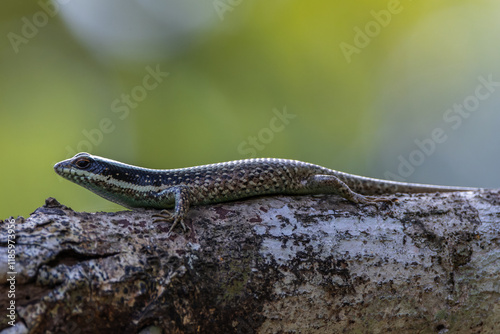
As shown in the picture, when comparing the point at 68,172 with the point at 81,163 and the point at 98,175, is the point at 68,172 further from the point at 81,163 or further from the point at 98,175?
the point at 98,175

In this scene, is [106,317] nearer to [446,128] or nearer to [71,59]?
[71,59]

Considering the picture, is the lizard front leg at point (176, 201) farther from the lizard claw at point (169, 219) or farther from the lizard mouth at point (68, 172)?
the lizard mouth at point (68, 172)

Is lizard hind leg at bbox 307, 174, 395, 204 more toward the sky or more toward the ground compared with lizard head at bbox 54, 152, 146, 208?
more toward the ground

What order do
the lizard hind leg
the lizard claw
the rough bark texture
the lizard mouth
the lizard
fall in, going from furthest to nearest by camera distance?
the lizard mouth
the lizard
the lizard hind leg
the lizard claw
the rough bark texture

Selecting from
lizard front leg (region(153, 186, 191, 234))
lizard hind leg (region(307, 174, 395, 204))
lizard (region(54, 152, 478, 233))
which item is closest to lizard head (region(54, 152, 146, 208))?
lizard (region(54, 152, 478, 233))

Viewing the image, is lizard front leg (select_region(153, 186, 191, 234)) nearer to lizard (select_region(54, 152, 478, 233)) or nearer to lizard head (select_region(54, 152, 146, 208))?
lizard (select_region(54, 152, 478, 233))

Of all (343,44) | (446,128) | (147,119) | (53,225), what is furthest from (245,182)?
(446,128)

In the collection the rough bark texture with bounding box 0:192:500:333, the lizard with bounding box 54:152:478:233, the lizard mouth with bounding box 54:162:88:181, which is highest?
the lizard mouth with bounding box 54:162:88:181
